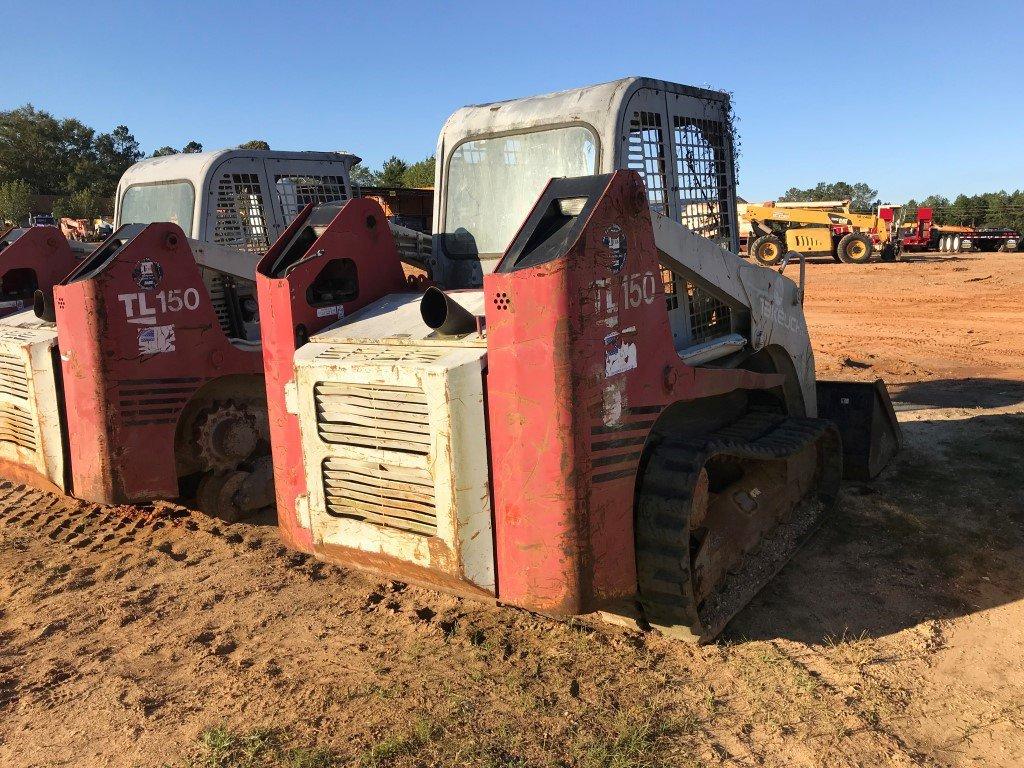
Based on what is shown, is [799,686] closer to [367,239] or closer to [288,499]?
[288,499]

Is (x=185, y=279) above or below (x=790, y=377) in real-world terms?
above

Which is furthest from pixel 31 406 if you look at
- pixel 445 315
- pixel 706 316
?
pixel 706 316

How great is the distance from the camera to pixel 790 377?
4945 mm

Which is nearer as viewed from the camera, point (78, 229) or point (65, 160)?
point (78, 229)

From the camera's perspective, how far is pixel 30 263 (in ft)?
19.7

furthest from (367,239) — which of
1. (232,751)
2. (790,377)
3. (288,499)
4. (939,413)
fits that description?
(939,413)

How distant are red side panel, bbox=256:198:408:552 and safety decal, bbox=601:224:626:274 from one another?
56.9 inches

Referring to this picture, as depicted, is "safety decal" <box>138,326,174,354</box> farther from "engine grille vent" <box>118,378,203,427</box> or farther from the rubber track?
the rubber track

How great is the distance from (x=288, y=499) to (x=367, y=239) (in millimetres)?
1310

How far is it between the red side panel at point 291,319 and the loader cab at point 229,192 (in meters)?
2.48

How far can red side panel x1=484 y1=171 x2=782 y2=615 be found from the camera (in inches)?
109

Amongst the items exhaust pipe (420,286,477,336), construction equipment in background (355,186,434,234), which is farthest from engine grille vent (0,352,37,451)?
construction equipment in background (355,186,434,234)

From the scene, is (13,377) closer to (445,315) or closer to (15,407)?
(15,407)

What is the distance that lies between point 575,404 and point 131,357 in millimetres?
3048
